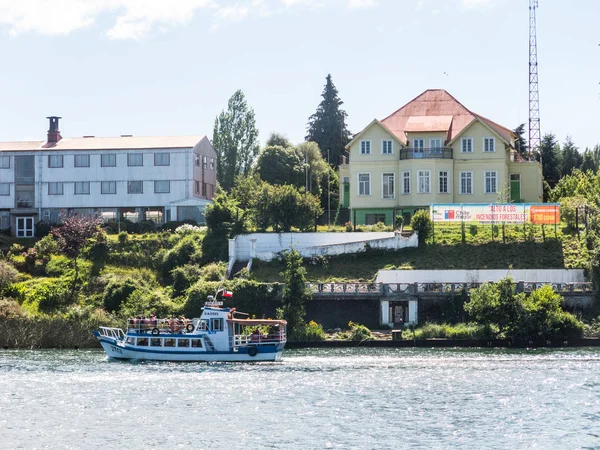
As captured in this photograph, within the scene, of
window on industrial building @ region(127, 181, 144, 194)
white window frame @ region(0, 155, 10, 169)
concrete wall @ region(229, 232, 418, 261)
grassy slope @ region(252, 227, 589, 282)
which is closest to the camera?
grassy slope @ region(252, 227, 589, 282)

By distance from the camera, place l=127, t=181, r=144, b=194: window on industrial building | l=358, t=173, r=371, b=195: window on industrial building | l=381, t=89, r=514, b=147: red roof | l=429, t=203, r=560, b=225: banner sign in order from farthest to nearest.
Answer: l=127, t=181, r=144, b=194: window on industrial building, l=381, t=89, r=514, b=147: red roof, l=358, t=173, r=371, b=195: window on industrial building, l=429, t=203, r=560, b=225: banner sign

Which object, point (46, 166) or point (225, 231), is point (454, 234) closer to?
point (225, 231)

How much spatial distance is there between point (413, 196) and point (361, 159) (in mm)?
5571

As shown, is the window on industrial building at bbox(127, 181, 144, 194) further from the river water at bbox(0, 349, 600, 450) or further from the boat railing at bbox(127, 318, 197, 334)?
the river water at bbox(0, 349, 600, 450)

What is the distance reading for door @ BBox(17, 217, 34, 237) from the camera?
98.7m

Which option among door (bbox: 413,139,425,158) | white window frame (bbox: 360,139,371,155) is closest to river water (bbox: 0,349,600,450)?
door (bbox: 413,139,425,158)

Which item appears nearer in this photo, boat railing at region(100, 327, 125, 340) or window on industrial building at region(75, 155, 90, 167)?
boat railing at region(100, 327, 125, 340)

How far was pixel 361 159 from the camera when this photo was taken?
93.2 m

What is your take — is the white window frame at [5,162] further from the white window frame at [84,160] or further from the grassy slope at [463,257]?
the grassy slope at [463,257]

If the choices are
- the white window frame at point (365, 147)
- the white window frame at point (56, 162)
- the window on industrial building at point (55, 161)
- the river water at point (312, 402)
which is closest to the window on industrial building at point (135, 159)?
the white window frame at point (56, 162)

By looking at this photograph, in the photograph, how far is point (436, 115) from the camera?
9644 cm

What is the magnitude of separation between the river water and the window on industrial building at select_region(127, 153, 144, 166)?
3890 cm

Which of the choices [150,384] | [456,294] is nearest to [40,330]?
[150,384]

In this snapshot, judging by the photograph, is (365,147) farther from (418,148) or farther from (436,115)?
(436,115)
